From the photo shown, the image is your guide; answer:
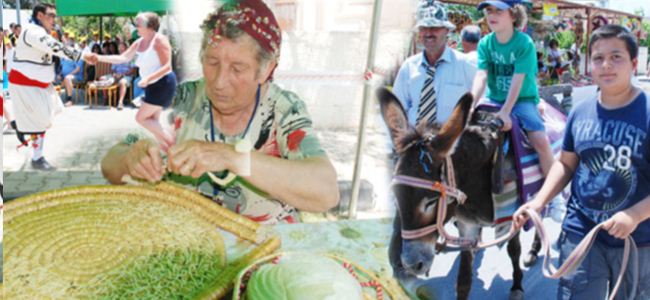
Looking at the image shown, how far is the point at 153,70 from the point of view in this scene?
1.36m

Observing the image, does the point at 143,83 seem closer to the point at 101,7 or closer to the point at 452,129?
the point at 101,7

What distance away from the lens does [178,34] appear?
1339 mm

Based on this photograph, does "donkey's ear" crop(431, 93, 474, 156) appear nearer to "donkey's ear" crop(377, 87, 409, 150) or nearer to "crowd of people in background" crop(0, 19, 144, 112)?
"donkey's ear" crop(377, 87, 409, 150)

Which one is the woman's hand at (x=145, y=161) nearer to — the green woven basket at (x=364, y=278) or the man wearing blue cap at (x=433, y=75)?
the green woven basket at (x=364, y=278)

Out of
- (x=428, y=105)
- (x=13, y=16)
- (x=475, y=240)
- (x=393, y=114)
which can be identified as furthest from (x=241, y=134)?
(x=475, y=240)

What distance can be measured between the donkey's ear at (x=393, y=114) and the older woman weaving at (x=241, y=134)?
476 millimetres

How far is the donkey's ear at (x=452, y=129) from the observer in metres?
2.08

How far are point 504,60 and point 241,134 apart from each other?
130 cm

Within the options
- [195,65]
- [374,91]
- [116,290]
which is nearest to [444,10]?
[374,91]

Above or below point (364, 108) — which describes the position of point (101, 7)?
above

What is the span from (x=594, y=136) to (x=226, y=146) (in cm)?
131

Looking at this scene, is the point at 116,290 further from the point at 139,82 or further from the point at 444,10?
the point at 444,10

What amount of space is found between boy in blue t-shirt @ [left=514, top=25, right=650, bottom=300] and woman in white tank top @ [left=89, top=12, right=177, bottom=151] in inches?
56.9

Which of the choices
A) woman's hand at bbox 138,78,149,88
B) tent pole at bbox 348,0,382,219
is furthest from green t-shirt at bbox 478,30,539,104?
woman's hand at bbox 138,78,149,88
